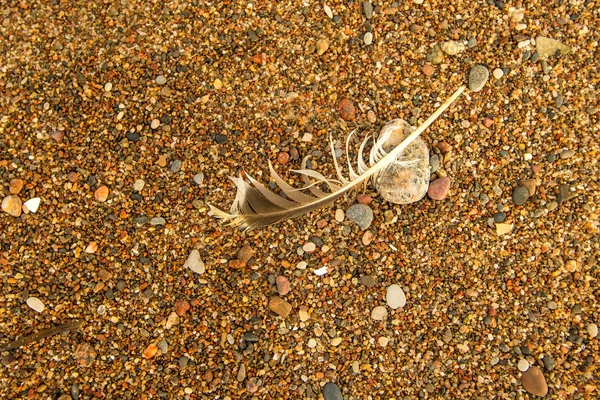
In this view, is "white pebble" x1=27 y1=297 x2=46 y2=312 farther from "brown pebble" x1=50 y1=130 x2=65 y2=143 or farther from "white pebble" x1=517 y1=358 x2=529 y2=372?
"white pebble" x1=517 y1=358 x2=529 y2=372

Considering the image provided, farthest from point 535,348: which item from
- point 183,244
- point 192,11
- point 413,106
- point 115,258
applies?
point 192,11

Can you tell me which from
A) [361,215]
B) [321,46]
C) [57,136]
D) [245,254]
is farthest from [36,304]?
[321,46]

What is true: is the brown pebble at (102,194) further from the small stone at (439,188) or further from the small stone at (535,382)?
the small stone at (535,382)

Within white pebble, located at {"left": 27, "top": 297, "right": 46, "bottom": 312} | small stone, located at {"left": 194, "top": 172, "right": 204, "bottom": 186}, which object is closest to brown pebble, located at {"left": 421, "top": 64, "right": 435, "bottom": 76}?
small stone, located at {"left": 194, "top": 172, "right": 204, "bottom": 186}

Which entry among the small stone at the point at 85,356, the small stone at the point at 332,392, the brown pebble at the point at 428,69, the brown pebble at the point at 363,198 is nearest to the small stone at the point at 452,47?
the brown pebble at the point at 428,69

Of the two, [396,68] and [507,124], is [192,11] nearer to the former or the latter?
[396,68]

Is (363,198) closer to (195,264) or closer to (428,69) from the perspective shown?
(428,69)
